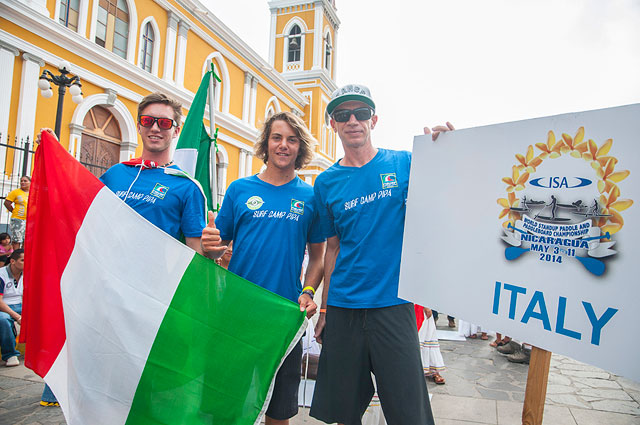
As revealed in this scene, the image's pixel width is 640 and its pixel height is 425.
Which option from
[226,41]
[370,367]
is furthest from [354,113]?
[226,41]

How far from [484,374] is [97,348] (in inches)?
177

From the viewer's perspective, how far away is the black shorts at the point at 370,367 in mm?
1854

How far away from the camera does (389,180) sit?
208cm

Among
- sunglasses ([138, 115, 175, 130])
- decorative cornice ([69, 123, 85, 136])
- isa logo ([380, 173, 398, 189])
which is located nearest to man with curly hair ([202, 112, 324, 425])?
isa logo ([380, 173, 398, 189])

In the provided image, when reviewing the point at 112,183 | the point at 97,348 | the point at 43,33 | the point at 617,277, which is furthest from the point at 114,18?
the point at 617,277

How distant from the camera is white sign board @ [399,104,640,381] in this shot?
1.18 m

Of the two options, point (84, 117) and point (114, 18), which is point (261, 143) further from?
point (114, 18)

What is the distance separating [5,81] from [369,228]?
11.6 meters

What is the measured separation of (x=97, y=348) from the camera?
1.85 metres

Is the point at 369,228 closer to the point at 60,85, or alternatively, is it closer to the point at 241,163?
the point at 60,85

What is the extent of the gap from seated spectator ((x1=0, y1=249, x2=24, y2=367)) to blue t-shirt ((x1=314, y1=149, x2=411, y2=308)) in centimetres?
410

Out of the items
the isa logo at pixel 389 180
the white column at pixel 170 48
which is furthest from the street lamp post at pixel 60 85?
the isa logo at pixel 389 180

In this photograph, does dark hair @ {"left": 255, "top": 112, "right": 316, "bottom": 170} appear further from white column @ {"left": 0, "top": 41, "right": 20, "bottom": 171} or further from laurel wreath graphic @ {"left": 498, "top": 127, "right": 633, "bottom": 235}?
white column @ {"left": 0, "top": 41, "right": 20, "bottom": 171}

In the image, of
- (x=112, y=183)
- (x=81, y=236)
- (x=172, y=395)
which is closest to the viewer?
(x=172, y=395)
